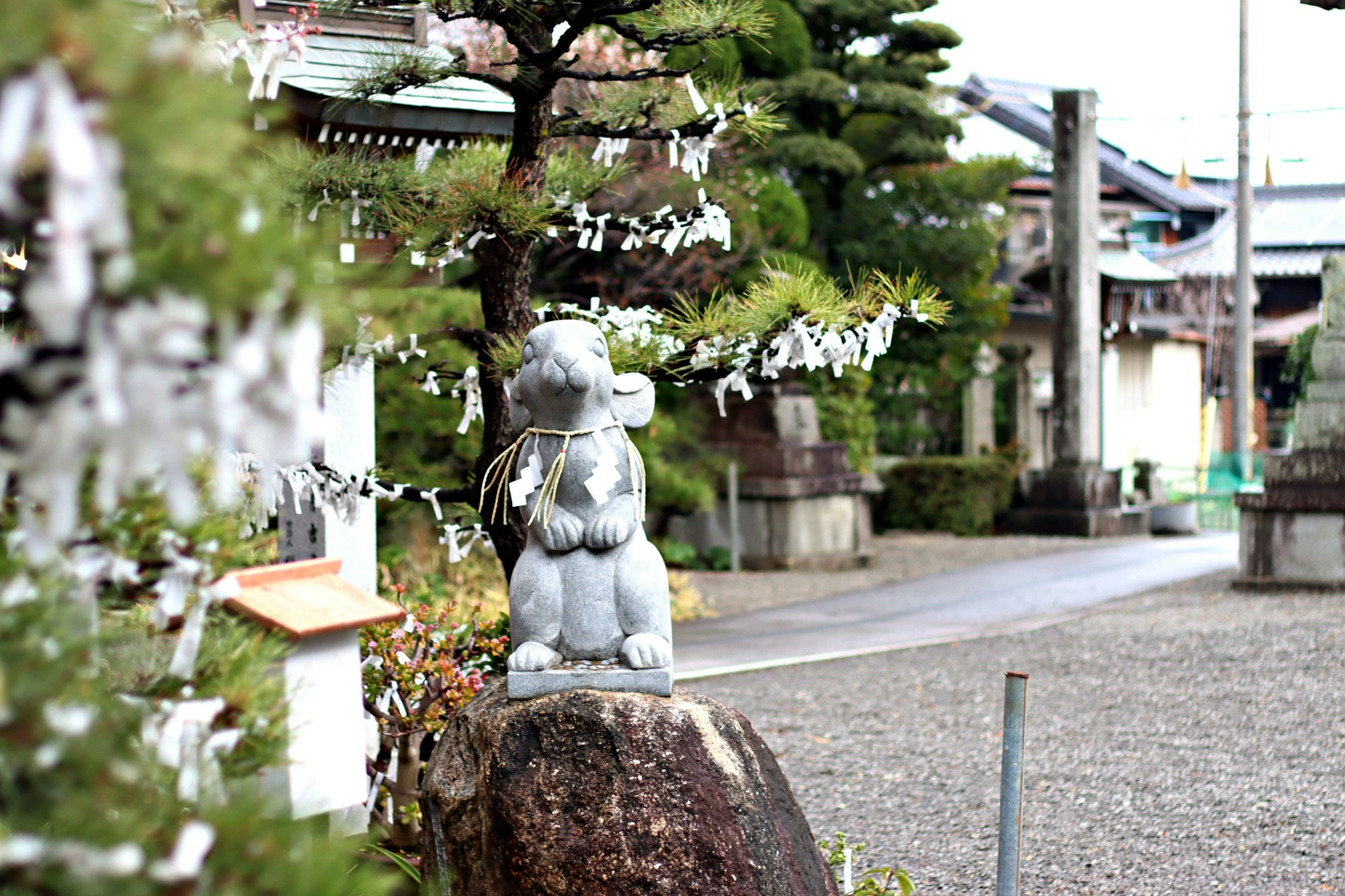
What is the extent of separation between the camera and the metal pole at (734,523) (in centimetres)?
1262

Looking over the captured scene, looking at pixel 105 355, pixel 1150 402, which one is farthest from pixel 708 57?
pixel 1150 402

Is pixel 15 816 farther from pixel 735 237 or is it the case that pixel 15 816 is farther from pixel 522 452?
pixel 735 237

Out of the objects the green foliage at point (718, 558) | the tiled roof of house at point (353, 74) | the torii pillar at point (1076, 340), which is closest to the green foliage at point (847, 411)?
the green foliage at point (718, 558)

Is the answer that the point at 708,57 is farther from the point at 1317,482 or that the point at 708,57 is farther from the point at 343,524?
the point at 1317,482

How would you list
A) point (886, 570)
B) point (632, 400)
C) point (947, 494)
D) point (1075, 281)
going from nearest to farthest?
point (632, 400)
point (886, 570)
point (1075, 281)
point (947, 494)

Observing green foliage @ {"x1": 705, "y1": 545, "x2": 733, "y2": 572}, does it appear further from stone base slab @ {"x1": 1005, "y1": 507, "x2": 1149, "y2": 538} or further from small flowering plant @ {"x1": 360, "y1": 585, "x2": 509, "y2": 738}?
small flowering plant @ {"x1": 360, "y1": 585, "x2": 509, "y2": 738}

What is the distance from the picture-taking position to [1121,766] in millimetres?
5746

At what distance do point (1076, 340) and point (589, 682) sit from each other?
14159 millimetres

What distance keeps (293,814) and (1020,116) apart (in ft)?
92.3

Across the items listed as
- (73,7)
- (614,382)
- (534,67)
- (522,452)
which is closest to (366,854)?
(522,452)

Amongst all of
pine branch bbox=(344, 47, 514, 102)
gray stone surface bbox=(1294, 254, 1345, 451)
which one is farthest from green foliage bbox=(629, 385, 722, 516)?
pine branch bbox=(344, 47, 514, 102)

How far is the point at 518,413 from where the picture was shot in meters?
3.58

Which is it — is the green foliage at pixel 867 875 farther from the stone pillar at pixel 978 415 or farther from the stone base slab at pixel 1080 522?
the stone pillar at pixel 978 415

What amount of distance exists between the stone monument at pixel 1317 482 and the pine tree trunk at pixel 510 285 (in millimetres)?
7847
